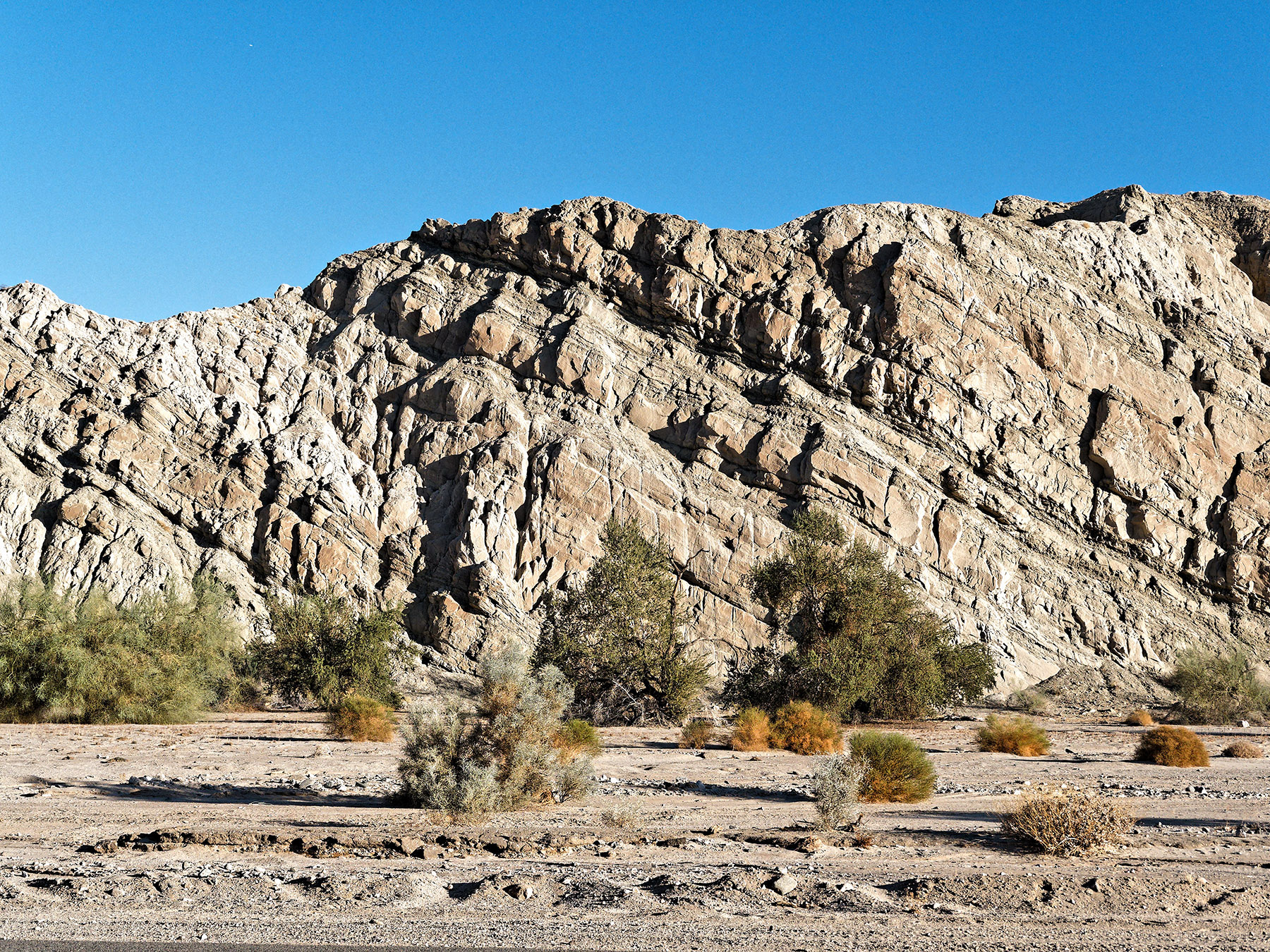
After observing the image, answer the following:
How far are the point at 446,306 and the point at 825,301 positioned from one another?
20.8 metres

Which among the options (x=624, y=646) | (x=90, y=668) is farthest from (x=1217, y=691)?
(x=90, y=668)

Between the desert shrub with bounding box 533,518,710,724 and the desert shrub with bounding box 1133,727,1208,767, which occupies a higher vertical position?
the desert shrub with bounding box 533,518,710,724

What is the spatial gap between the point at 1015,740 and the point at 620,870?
592 inches

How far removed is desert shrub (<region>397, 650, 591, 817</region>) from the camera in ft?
43.3

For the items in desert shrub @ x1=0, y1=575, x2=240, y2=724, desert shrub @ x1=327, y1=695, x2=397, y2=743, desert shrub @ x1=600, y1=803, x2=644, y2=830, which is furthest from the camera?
desert shrub @ x1=0, y1=575, x2=240, y2=724

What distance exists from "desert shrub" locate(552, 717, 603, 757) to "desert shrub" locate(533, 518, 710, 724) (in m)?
8.92

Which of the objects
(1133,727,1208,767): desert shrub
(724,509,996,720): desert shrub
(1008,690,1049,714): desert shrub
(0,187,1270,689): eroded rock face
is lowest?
(1008,690,1049,714): desert shrub

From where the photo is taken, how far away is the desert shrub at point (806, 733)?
22.7 meters

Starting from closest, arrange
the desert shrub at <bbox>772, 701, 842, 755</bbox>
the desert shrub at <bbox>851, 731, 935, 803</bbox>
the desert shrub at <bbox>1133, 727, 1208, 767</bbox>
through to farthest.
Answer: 1. the desert shrub at <bbox>851, 731, 935, 803</bbox>
2. the desert shrub at <bbox>1133, 727, 1208, 767</bbox>
3. the desert shrub at <bbox>772, 701, 842, 755</bbox>

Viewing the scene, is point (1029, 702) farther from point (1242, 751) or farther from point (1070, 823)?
point (1070, 823)

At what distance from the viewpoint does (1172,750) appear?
2006cm

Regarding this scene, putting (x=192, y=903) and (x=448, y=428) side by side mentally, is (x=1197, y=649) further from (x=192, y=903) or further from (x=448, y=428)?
(x=192, y=903)

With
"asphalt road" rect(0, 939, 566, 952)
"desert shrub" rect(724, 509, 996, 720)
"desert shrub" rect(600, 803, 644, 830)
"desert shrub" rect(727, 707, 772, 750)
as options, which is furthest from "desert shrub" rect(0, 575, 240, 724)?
"asphalt road" rect(0, 939, 566, 952)

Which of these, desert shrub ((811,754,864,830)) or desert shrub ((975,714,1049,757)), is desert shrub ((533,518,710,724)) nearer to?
desert shrub ((975,714,1049,757))
